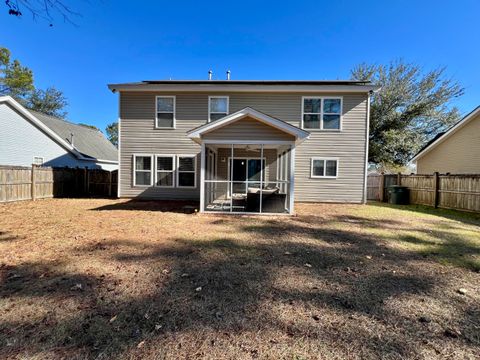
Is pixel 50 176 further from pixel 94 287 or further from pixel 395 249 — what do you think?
pixel 395 249

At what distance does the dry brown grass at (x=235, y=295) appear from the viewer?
2287 mm

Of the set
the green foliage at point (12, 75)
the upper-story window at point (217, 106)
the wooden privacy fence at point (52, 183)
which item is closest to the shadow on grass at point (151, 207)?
the wooden privacy fence at point (52, 183)

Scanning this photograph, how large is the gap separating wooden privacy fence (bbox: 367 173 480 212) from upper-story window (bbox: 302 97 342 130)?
5.11m

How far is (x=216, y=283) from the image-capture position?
139 inches

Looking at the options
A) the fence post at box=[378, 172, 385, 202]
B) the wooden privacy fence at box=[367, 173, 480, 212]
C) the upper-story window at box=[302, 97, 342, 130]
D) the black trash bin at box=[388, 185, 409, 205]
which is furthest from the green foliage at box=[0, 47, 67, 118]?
the wooden privacy fence at box=[367, 173, 480, 212]

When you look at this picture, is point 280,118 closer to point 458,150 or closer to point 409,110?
point 458,150

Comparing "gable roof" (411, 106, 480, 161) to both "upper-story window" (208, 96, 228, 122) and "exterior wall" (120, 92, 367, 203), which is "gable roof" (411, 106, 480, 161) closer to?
"exterior wall" (120, 92, 367, 203)

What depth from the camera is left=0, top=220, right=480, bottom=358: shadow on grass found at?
2293mm

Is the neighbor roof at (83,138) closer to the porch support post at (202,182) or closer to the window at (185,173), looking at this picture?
the window at (185,173)

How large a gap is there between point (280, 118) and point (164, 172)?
20.9 ft

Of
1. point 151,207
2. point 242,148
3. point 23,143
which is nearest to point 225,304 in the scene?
point 151,207

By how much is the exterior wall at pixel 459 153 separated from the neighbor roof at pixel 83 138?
25.3m

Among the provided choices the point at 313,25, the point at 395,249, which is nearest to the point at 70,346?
the point at 395,249

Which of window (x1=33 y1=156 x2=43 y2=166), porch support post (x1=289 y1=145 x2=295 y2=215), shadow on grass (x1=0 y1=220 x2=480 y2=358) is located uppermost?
window (x1=33 y1=156 x2=43 y2=166)
